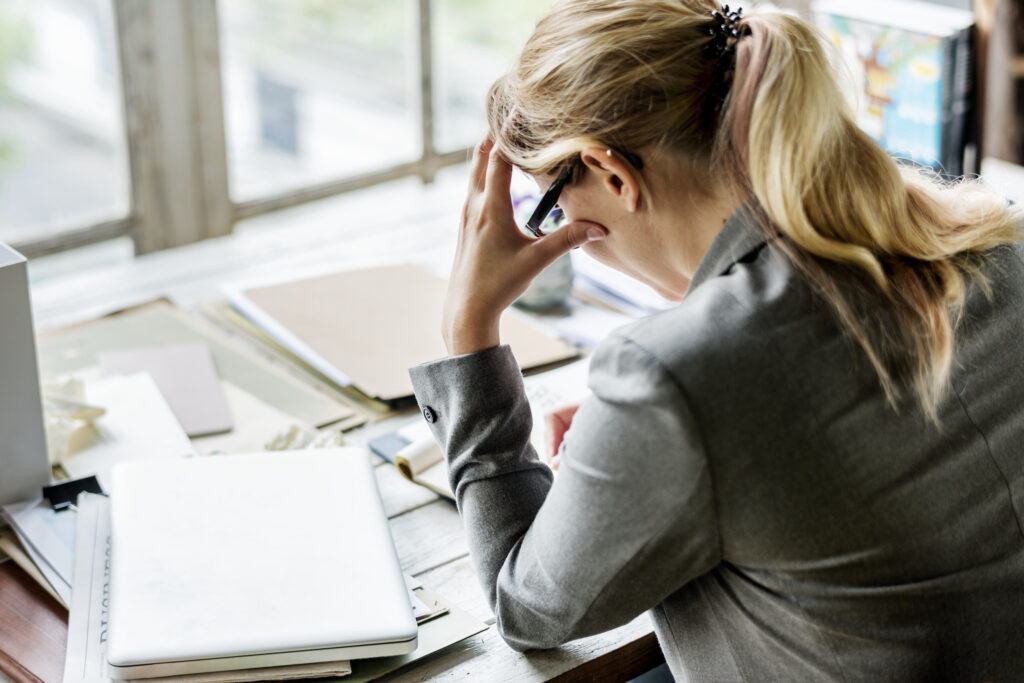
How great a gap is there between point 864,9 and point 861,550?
5.13ft

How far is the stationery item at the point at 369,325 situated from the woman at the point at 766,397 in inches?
Answer: 18.3

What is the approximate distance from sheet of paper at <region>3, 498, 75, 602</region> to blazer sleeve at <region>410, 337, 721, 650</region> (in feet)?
1.15

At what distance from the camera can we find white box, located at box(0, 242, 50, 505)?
3.40 ft

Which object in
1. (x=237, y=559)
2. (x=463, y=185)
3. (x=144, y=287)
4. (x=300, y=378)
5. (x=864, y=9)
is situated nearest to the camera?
(x=237, y=559)

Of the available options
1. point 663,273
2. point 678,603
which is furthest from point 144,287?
point 678,603

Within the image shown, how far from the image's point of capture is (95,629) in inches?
36.2

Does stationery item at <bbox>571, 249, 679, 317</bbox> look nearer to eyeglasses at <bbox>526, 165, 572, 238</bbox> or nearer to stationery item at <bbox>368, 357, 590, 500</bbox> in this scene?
stationery item at <bbox>368, 357, 590, 500</bbox>

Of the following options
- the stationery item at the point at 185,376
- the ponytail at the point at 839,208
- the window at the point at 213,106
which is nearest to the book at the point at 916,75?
the window at the point at 213,106

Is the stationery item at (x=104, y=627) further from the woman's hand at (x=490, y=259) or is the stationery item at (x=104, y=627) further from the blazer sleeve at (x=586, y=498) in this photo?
the woman's hand at (x=490, y=259)

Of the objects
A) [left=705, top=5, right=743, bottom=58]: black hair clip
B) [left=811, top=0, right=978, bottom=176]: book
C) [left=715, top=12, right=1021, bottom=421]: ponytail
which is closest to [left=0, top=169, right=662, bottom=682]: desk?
[left=715, top=12, right=1021, bottom=421]: ponytail

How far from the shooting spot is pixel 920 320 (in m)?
0.82

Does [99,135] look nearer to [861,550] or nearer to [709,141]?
[709,141]

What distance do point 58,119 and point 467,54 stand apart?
95 cm

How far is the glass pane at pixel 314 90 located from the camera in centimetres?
236
